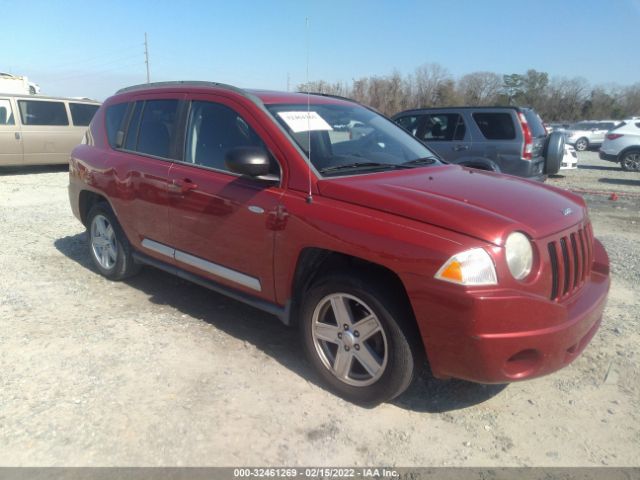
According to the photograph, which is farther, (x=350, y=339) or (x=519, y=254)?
(x=350, y=339)

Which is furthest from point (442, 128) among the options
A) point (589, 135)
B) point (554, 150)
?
point (589, 135)

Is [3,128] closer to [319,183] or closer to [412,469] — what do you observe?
[319,183]

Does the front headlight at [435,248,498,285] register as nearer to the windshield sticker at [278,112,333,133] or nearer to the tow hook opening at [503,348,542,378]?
the tow hook opening at [503,348,542,378]

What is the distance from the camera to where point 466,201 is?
2.90 meters

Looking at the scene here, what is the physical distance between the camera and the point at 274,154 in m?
3.38

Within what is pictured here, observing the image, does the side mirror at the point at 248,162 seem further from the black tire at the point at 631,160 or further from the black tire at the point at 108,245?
the black tire at the point at 631,160

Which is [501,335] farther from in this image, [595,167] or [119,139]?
[595,167]

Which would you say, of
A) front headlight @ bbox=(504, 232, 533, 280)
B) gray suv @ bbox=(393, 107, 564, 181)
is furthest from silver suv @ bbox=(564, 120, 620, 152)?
front headlight @ bbox=(504, 232, 533, 280)

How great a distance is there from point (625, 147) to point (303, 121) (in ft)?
53.3

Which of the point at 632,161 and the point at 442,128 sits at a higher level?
the point at 442,128

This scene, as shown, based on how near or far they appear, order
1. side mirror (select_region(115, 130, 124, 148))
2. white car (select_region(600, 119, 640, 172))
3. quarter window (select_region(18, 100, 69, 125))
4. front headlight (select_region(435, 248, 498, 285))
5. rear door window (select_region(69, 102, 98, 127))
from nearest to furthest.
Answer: front headlight (select_region(435, 248, 498, 285)) < side mirror (select_region(115, 130, 124, 148)) < quarter window (select_region(18, 100, 69, 125)) < rear door window (select_region(69, 102, 98, 127)) < white car (select_region(600, 119, 640, 172))

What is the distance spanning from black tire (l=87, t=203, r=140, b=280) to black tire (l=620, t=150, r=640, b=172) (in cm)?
1656

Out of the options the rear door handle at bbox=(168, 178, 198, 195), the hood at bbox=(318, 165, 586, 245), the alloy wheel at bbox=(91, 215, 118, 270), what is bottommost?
the alloy wheel at bbox=(91, 215, 118, 270)

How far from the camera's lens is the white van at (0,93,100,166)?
1242 cm
